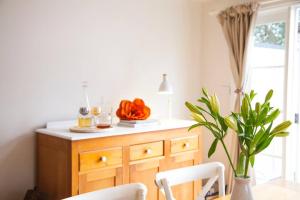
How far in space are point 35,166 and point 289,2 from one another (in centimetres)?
254

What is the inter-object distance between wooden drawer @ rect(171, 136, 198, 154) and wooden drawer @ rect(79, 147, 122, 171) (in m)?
0.54

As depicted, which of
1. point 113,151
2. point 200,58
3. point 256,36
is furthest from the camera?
point 200,58

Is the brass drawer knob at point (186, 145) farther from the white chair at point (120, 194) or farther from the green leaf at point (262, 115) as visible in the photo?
the green leaf at point (262, 115)

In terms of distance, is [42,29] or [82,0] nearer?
[42,29]

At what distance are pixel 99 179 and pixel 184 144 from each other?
837 millimetres

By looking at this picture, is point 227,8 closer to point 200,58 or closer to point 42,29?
point 200,58

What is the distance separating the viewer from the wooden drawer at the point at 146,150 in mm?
2300

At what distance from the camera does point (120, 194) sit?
132cm

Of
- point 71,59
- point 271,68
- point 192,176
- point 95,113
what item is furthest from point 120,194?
point 271,68

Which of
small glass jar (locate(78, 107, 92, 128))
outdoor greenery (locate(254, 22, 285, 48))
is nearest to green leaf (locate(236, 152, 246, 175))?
small glass jar (locate(78, 107, 92, 128))

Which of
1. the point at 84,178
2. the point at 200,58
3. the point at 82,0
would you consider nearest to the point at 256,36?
the point at 200,58

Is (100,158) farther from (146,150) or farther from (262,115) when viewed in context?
(262,115)

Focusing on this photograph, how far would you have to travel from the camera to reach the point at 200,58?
3.60m

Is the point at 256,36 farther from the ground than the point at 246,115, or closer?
farther from the ground
